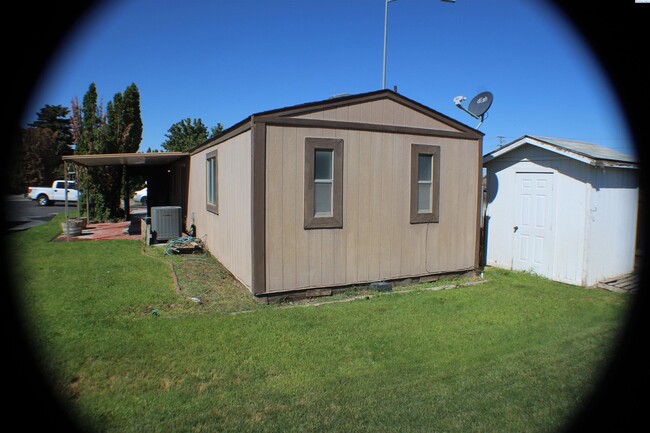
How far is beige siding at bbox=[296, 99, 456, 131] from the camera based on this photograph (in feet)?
23.1

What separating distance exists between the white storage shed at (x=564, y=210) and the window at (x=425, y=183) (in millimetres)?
2522

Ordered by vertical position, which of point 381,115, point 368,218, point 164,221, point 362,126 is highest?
point 381,115

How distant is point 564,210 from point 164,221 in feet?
33.5

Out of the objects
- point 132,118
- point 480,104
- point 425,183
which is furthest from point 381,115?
point 132,118

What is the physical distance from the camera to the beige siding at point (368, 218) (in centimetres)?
668

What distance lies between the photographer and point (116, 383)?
3795mm

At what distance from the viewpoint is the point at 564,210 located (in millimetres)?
8562

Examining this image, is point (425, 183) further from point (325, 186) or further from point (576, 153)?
point (576, 153)

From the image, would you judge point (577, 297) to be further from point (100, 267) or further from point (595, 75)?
point (100, 267)

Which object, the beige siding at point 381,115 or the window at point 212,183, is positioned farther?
the window at point 212,183

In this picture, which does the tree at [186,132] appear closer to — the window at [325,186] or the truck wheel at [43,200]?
the truck wheel at [43,200]

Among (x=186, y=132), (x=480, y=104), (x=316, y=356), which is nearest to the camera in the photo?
(x=316, y=356)

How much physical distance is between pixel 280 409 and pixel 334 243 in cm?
389

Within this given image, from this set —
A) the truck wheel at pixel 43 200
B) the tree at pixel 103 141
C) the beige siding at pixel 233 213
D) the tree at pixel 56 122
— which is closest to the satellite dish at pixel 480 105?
the beige siding at pixel 233 213
